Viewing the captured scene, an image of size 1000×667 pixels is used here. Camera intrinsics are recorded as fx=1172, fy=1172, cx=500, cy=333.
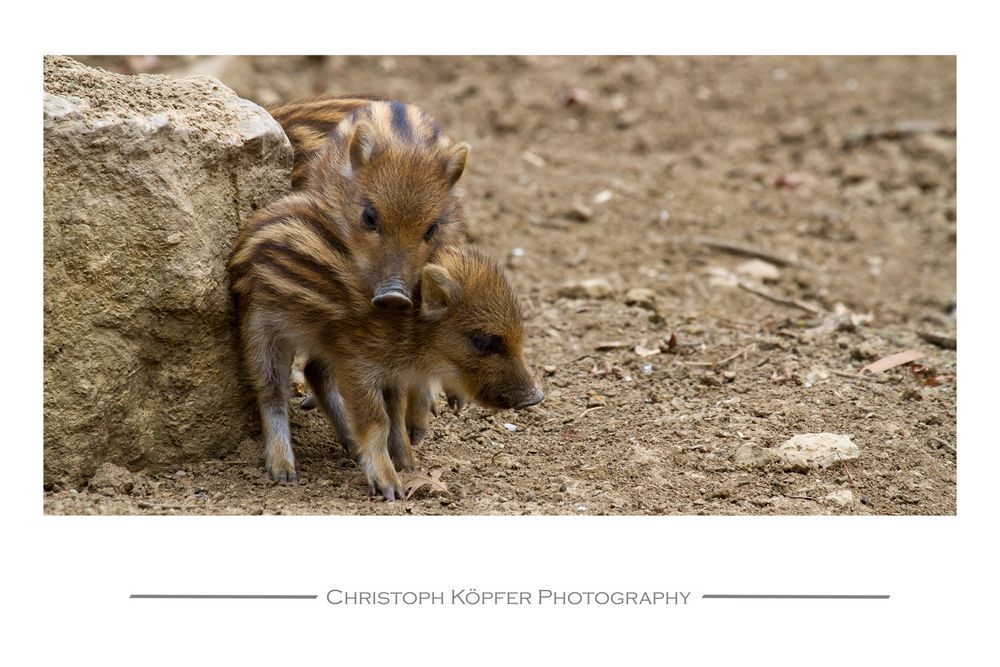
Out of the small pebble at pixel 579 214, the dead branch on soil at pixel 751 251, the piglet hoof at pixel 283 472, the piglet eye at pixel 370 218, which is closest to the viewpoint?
the piglet hoof at pixel 283 472

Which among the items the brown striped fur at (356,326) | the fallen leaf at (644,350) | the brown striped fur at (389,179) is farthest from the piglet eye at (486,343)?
the fallen leaf at (644,350)

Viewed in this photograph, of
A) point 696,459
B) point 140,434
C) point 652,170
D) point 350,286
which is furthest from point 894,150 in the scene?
point 140,434

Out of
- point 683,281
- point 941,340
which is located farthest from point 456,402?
point 941,340

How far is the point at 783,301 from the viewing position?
752 cm

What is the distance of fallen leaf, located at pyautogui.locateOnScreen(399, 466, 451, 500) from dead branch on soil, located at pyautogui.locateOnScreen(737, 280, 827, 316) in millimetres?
3167

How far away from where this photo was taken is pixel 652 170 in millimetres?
9523

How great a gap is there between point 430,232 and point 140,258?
1.31 meters

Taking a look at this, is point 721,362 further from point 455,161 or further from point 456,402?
point 455,161

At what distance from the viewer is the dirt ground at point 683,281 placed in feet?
16.5

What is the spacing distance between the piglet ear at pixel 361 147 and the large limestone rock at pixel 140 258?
0.38 m

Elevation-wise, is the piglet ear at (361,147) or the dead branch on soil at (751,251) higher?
the piglet ear at (361,147)

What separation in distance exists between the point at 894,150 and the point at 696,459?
567 centimetres

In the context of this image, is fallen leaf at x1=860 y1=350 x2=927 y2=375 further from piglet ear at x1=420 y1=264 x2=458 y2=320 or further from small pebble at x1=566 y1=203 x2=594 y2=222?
small pebble at x1=566 y1=203 x2=594 y2=222

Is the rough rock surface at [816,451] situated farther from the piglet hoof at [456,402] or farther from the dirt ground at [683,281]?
the piglet hoof at [456,402]
